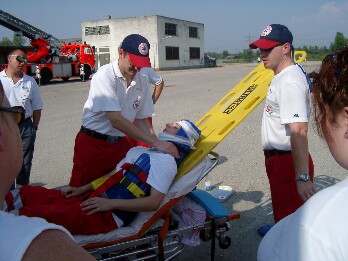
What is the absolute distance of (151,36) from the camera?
40.5 m

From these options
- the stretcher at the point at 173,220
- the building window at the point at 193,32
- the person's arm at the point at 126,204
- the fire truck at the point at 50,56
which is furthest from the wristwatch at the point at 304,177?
the building window at the point at 193,32

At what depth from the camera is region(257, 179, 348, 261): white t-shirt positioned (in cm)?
80

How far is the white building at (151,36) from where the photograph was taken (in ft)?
132

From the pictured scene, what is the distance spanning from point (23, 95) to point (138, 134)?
2.20m

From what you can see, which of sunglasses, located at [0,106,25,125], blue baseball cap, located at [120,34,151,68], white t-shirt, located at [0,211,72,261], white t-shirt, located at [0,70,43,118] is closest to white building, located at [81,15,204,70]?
white t-shirt, located at [0,70,43,118]

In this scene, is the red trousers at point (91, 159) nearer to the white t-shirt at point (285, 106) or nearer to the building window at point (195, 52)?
the white t-shirt at point (285, 106)

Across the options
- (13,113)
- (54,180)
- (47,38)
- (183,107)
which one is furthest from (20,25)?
(13,113)

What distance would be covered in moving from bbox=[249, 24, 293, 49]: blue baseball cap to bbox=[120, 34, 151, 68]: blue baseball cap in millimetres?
951

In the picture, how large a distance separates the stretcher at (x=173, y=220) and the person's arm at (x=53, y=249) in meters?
1.64

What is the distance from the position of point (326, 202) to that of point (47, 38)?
81.9 ft

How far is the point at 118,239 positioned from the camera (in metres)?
2.50

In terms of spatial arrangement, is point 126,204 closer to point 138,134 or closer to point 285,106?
point 138,134

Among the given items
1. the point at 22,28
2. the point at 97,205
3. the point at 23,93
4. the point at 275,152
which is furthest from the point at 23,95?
the point at 22,28

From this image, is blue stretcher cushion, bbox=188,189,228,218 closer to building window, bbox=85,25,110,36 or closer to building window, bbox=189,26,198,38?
building window, bbox=85,25,110,36
